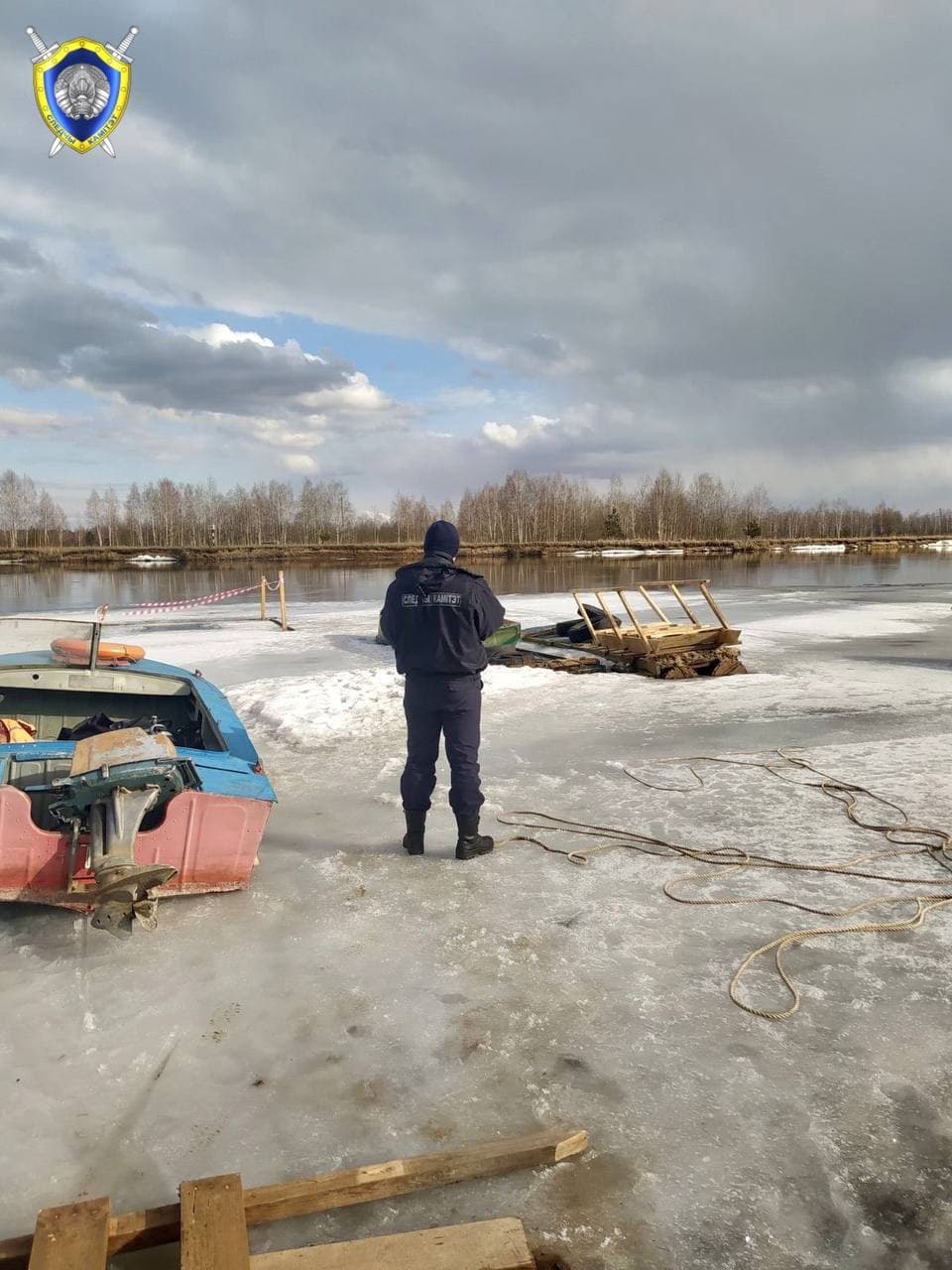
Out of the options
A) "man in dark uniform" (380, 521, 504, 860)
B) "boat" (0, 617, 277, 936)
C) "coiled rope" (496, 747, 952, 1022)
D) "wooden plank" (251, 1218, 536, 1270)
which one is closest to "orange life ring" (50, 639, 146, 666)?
"boat" (0, 617, 277, 936)

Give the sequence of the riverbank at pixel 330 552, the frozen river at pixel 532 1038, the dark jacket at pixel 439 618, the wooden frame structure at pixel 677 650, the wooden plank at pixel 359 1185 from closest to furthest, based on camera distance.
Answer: the wooden plank at pixel 359 1185
the frozen river at pixel 532 1038
the dark jacket at pixel 439 618
the wooden frame structure at pixel 677 650
the riverbank at pixel 330 552

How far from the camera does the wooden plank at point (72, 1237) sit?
1.72 m

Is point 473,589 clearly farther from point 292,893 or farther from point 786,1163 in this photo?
point 786,1163

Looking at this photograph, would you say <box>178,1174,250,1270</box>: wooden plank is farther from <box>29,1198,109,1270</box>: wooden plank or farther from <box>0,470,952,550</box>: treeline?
<box>0,470,952,550</box>: treeline

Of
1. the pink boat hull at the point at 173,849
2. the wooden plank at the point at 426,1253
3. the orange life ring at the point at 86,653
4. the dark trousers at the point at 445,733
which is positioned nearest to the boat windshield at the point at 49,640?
the orange life ring at the point at 86,653

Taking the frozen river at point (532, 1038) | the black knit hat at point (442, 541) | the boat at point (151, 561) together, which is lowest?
the frozen river at point (532, 1038)

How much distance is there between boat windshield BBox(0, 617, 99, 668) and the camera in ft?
17.9

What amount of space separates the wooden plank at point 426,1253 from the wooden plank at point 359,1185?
13 cm

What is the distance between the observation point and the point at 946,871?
407cm

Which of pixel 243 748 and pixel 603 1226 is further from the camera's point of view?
pixel 243 748

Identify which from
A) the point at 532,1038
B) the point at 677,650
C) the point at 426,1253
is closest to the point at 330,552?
the point at 677,650

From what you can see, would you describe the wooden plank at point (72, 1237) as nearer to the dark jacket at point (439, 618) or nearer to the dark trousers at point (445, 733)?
the dark trousers at point (445, 733)

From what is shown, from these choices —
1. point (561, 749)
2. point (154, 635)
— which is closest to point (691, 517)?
point (154, 635)

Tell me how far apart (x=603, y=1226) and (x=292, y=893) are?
233 centimetres
